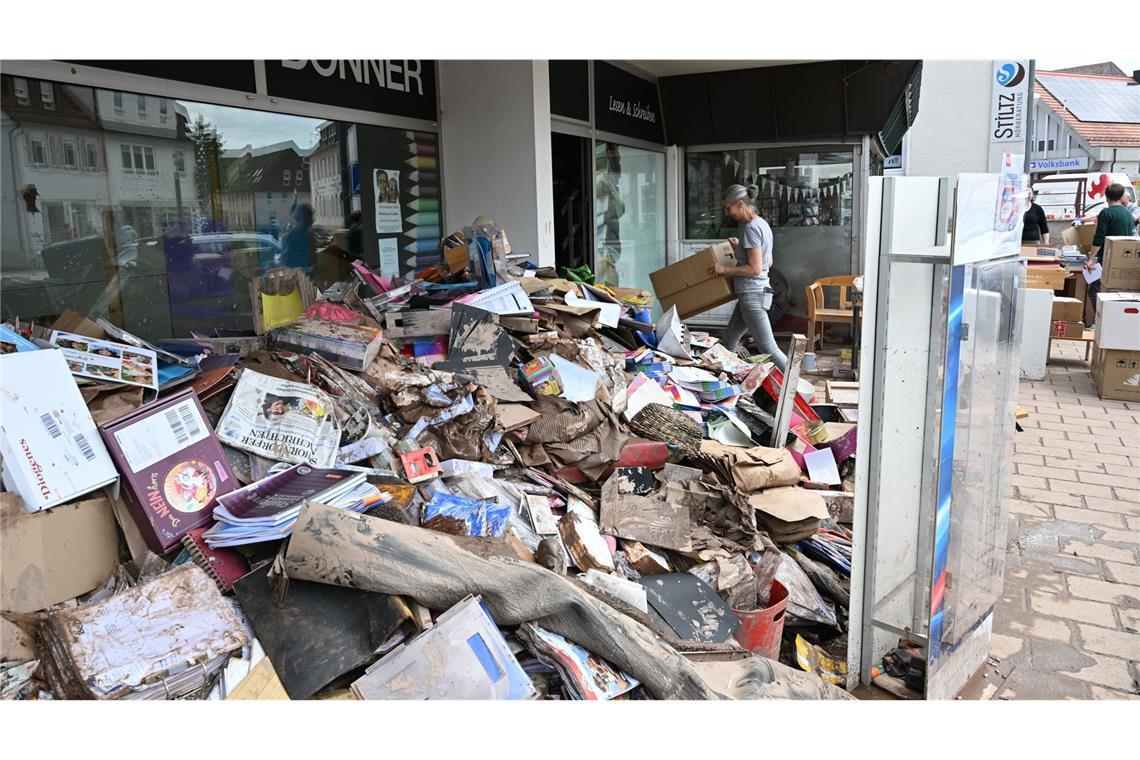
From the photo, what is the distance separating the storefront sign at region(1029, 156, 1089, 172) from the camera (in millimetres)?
27969

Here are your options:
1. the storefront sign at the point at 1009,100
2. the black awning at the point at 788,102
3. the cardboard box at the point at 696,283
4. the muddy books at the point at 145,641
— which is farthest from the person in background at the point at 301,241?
the storefront sign at the point at 1009,100

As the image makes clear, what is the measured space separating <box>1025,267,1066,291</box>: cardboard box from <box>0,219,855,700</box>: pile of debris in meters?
6.19

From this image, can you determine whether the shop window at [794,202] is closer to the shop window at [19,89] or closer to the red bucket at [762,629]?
the red bucket at [762,629]

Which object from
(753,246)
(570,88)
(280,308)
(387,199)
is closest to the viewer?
(280,308)

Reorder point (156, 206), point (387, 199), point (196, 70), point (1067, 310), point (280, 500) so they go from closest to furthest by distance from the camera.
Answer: point (280, 500) < point (156, 206) < point (196, 70) < point (387, 199) < point (1067, 310)

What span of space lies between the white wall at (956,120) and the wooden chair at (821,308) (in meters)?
3.99

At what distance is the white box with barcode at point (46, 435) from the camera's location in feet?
8.69

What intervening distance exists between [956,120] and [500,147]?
9402mm

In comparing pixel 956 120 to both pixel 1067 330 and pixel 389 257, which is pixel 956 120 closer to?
pixel 1067 330

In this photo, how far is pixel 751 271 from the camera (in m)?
7.18

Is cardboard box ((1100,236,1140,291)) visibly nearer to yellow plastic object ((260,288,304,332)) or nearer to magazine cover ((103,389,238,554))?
yellow plastic object ((260,288,304,332))

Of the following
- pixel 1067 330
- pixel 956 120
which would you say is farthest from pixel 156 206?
pixel 956 120

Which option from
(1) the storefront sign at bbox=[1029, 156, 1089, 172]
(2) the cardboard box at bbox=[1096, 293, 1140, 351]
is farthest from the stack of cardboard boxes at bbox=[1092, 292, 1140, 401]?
(1) the storefront sign at bbox=[1029, 156, 1089, 172]

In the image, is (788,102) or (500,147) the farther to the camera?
(788,102)
